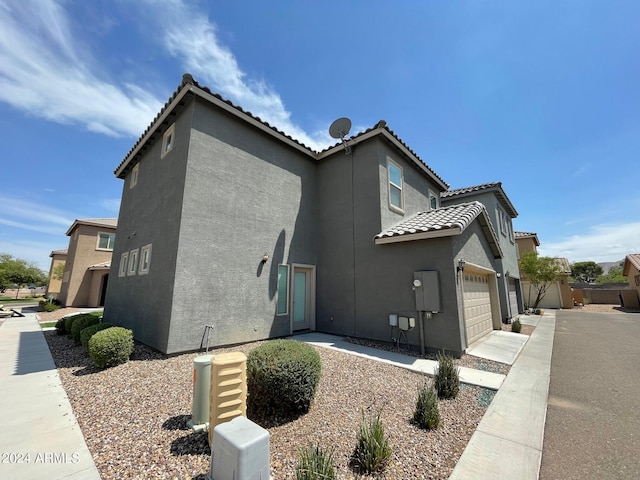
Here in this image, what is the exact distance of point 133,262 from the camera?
984 centimetres

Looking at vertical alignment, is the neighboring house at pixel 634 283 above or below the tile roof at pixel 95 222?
below

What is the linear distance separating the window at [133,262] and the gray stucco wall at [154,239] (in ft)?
0.74

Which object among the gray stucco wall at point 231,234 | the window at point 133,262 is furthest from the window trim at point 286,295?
the window at point 133,262

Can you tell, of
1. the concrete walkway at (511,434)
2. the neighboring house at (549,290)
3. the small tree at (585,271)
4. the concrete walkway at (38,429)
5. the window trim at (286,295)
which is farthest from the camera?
the small tree at (585,271)

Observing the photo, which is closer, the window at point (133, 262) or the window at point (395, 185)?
the window at point (133, 262)

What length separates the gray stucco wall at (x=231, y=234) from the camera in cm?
723

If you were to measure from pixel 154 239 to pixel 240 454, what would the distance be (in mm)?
8226

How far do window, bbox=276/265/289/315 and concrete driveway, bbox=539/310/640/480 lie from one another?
7382 millimetres

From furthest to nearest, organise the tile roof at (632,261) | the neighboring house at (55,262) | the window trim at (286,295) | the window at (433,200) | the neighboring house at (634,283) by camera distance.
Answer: the neighboring house at (55,262), the tile roof at (632,261), the neighboring house at (634,283), the window at (433,200), the window trim at (286,295)

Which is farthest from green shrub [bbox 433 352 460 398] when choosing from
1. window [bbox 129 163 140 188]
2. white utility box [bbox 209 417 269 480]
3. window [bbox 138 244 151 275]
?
window [bbox 129 163 140 188]

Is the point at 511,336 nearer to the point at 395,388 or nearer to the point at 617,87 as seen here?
the point at 395,388

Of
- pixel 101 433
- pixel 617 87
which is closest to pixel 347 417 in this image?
pixel 101 433

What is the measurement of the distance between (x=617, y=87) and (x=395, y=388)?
43.7ft

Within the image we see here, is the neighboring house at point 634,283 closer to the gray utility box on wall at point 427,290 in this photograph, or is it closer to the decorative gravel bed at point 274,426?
the gray utility box on wall at point 427,290
